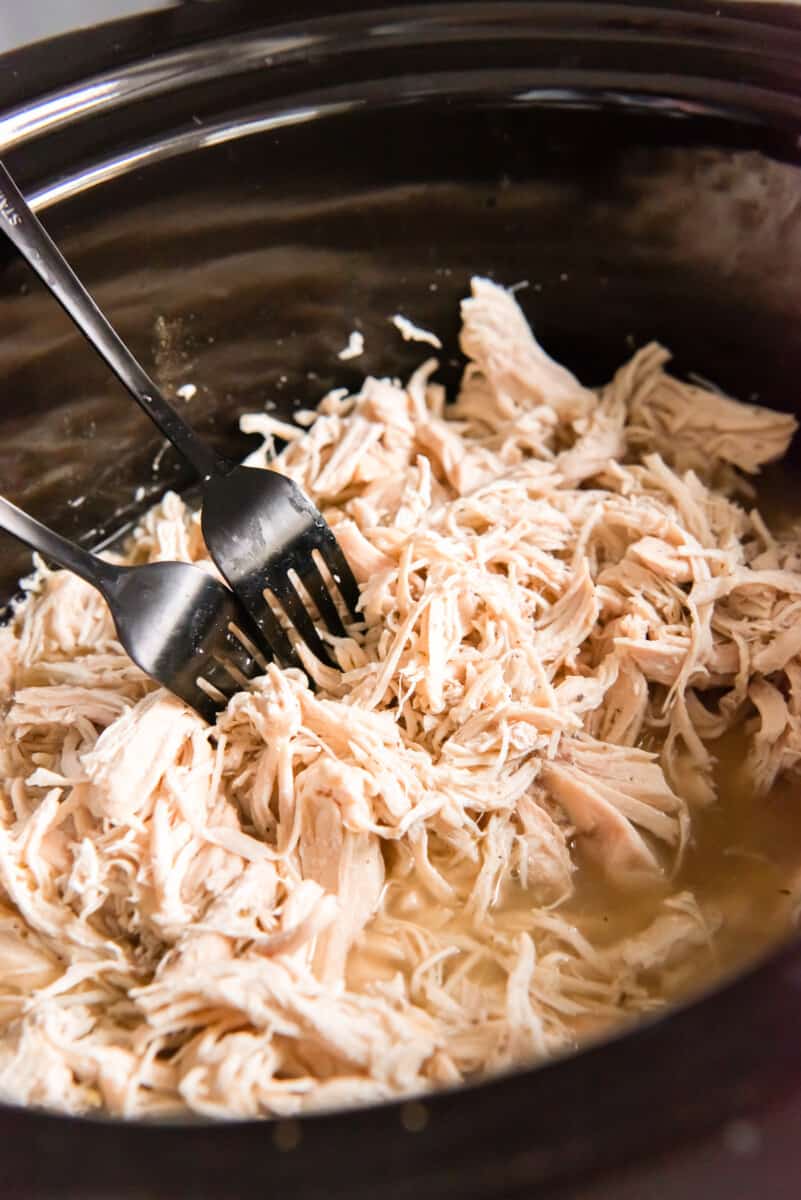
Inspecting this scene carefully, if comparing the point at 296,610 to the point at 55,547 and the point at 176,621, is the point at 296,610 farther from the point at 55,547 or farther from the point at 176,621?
the point at 55,547

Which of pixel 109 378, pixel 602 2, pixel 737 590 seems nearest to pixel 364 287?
pixel 109 378

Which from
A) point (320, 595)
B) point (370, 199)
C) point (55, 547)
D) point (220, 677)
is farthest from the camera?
point (370, 199)

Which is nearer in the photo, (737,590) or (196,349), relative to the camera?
(737,590)

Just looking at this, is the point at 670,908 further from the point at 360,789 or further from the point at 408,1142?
the point at 408,1142

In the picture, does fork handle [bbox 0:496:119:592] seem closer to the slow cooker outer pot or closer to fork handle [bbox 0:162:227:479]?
fork handle [bbox 0:162:227:479]

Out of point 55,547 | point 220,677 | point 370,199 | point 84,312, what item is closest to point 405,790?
point 220,677

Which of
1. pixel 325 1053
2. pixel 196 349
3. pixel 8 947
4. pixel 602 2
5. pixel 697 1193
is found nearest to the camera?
pixel 697 1193
